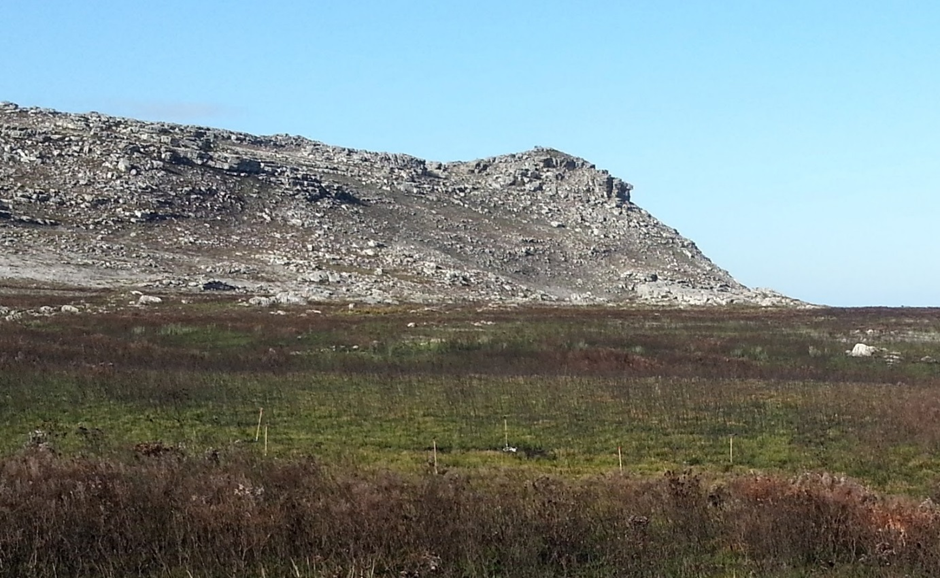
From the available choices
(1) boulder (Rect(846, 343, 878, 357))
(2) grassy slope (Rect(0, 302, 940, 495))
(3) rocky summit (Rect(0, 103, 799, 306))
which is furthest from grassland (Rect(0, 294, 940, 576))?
(3) rocky summit (Rect(0, 103, 799, 306))

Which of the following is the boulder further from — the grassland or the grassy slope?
the grassland

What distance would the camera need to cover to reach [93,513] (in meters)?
11.1

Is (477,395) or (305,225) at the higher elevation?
(305,225)

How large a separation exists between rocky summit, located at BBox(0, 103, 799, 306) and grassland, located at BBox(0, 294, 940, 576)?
33.5 meters

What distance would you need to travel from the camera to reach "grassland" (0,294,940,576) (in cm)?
1099

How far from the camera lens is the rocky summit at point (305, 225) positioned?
91.8 metres

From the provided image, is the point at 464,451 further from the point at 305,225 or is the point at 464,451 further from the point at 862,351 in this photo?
the point at 305,225

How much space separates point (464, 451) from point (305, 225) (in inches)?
3926

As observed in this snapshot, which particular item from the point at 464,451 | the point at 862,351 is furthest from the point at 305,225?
the point at 464,451

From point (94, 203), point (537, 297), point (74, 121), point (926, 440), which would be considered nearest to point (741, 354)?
point (926, 440)

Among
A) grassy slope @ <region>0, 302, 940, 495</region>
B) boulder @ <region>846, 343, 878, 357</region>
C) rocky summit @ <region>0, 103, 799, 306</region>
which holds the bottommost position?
grassy slope @ <region>0, 302, 940, 495</region>

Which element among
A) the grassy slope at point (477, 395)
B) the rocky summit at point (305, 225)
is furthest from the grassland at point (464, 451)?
→ the rocky summit at point (305, 225)

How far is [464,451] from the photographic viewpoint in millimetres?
19609

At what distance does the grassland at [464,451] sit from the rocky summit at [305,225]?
33.5m
